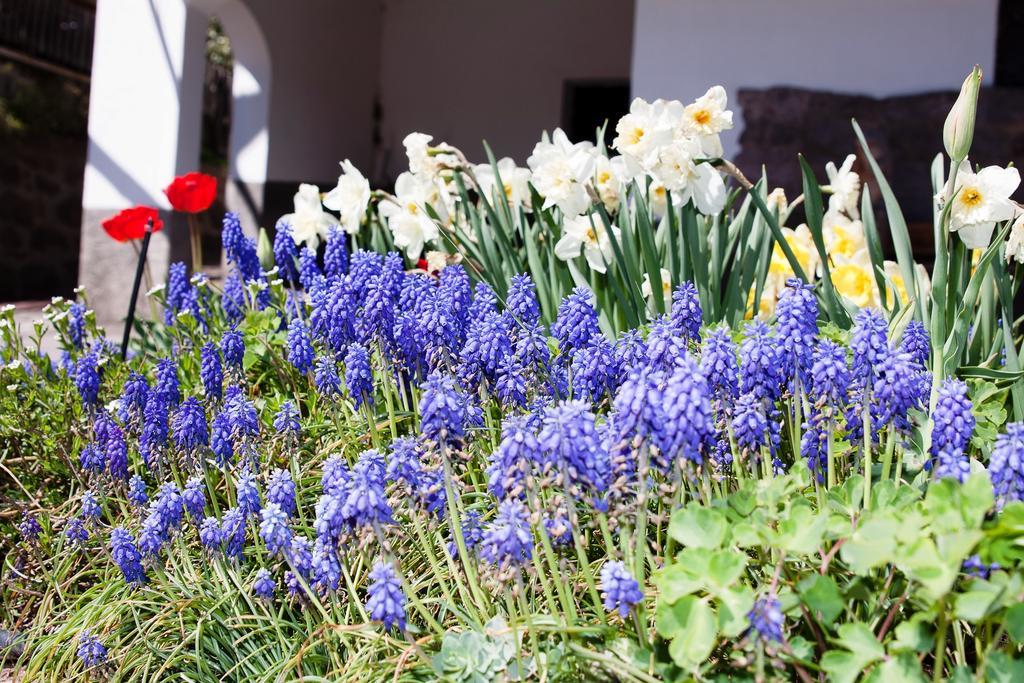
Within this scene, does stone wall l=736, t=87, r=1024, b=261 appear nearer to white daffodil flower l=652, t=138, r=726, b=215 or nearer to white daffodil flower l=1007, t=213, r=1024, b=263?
white daffodil flower l=652, t=138, r=726, b=215

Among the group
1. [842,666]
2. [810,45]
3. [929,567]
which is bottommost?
[842,666]

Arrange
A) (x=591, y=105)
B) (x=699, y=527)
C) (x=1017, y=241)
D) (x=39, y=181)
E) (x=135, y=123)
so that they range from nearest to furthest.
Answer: (x=699, y=527) < (x=1017, y=241) < (x=135, y=123) < (x=591, y=105) < (x=39, y=181)

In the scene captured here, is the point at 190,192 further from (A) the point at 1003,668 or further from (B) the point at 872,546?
(A) the point at 1003,668

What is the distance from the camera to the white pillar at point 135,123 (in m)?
5.14

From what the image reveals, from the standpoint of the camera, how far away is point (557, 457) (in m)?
1.11

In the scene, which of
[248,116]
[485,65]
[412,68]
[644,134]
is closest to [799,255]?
[644,134]

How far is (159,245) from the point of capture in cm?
512

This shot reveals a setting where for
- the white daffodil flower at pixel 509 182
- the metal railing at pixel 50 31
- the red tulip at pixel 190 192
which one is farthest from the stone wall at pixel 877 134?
the metal railing at pixel 50 31

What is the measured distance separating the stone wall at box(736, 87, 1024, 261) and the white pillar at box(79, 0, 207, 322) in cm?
293

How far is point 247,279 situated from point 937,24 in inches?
128

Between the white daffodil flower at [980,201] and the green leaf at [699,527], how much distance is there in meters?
0.89

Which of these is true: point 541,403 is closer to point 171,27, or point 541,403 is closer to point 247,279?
point 247,279

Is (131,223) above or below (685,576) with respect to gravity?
above

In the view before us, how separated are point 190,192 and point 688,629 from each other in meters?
2.43
